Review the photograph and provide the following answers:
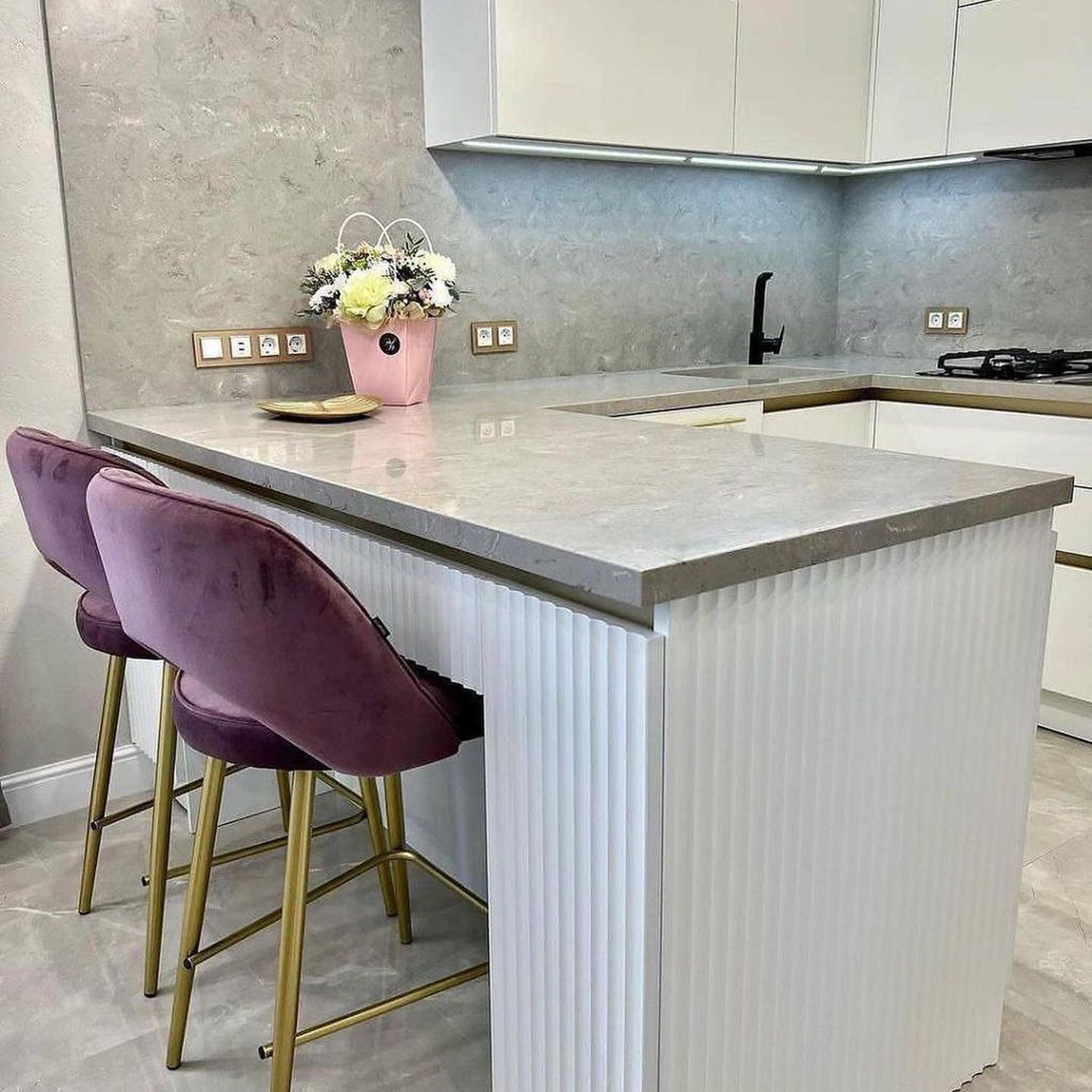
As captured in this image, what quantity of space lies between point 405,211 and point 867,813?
6.91 ft

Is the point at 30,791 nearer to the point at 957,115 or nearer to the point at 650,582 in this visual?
the point at 650,582

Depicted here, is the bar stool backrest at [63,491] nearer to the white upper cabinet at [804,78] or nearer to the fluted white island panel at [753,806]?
the fluted white island panel at [753,806]

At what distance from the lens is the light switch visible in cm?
260

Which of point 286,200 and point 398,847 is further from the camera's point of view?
point 286,200

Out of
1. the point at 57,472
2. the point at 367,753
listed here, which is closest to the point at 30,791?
the point at 57,472

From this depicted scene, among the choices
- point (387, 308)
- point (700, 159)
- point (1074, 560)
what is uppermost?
point (700, 159)

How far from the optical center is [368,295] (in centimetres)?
239

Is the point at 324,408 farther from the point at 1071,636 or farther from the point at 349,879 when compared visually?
the point at 1071,636

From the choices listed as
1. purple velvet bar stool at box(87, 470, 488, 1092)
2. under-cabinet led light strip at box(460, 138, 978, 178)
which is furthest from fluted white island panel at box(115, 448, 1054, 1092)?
under-cabinet led light strip at box(460, 138, 978, 178)

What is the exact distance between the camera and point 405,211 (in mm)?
2879

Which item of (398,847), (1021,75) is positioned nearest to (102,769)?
(398,847)

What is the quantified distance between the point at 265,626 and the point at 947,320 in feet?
10.3

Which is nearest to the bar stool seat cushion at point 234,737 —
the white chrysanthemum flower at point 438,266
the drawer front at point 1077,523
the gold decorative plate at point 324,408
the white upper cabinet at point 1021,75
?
the gold decorative plate at point 324,408

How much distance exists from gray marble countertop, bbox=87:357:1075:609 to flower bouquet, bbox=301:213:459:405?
17cm
